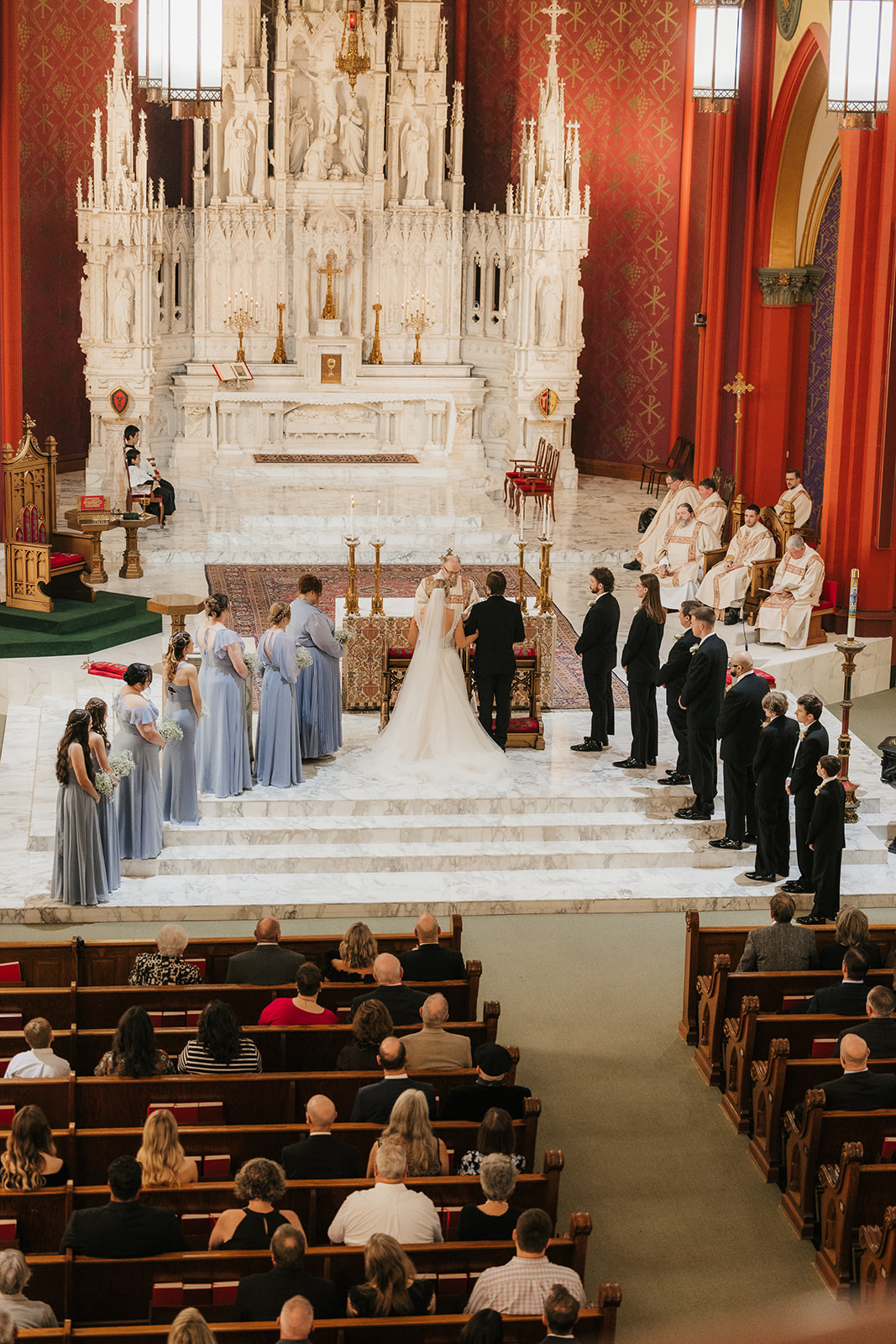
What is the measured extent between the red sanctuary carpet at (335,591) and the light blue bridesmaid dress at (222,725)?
10.3 feet

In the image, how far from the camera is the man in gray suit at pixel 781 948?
718cm

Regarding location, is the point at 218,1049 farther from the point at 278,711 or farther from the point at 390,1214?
the point at 278,711

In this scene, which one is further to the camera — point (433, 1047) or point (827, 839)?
point (827, 839)

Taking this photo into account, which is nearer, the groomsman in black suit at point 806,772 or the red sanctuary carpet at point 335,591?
the groomsman in black suit at point 806,772

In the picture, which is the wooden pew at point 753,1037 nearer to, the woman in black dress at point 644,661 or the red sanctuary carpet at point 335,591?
the woman in black dress at point 644,661

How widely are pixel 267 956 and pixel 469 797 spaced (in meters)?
3.56

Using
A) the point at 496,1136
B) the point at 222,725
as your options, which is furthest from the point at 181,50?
the point at 496,1136

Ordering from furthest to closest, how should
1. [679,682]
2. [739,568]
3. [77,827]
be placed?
[739,568] → [679,682] → [77,827]

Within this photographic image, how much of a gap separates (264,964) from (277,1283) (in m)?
2.66

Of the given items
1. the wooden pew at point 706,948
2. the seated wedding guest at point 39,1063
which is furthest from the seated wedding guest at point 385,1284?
the wooden pew at point 706,948

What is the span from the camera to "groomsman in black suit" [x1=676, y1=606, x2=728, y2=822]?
9492mm

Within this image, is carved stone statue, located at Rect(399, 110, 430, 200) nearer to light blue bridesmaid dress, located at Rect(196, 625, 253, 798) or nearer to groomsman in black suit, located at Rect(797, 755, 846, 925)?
light blue bridesmaid dress, located at Rect(196, 625, 253, 798)

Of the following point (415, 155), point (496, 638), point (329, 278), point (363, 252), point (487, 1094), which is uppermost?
point (415, 155)

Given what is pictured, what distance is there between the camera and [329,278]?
2159 centimetres
